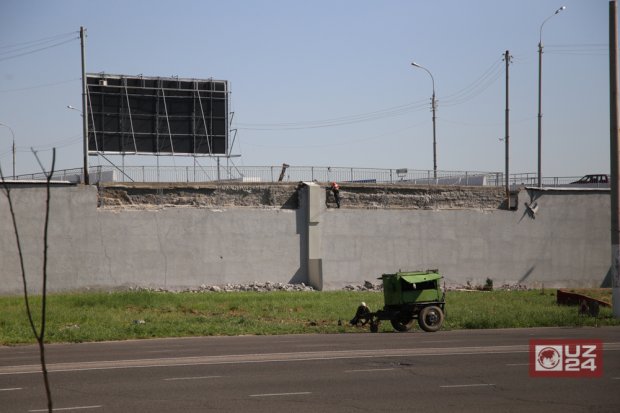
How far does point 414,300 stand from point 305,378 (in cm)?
989

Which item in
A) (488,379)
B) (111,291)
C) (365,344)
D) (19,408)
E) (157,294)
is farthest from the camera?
(111,291)

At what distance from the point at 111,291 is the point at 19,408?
1046 inches

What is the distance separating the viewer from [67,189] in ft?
121

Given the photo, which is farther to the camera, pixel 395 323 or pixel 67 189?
pixel 67 189

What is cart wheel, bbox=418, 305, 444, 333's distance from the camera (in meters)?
23.9

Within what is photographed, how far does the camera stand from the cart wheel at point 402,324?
24.3 metres

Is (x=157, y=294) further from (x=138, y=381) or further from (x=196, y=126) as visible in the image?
(x=138, y=381)

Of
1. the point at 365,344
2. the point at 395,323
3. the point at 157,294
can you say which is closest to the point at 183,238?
the point at 157,294

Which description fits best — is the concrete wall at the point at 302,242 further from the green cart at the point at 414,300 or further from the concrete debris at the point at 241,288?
the green cart at the point at 414,300

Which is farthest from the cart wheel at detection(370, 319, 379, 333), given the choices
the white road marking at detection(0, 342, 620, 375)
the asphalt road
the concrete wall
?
the concrete wall

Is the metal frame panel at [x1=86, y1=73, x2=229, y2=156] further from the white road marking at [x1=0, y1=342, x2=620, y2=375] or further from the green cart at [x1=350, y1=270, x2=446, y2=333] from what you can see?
the white road marking at [x1=0, y1=342, x2=620, y2=375]

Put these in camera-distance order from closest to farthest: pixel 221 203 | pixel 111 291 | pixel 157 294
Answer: pixel 157 294 → pixel 111 291 → pixel 221 203

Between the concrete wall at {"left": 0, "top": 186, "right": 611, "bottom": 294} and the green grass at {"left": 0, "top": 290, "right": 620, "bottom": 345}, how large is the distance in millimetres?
2637

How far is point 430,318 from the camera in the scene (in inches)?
945
